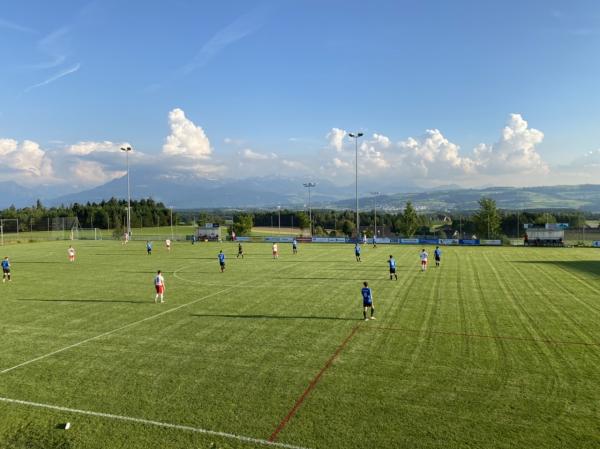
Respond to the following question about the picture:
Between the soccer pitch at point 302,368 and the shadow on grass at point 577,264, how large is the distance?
9.06 m

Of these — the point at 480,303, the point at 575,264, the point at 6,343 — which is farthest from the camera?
the point at 575,264

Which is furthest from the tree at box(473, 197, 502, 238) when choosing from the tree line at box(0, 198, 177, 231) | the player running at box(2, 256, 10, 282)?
the tree line at box(0, 198, 177, 231)

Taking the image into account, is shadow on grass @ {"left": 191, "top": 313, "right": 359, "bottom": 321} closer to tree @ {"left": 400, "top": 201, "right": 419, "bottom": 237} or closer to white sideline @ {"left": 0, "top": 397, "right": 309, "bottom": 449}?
white sideline @ {"left": 0, "top": 397, "right": 309, "bottom": 449}

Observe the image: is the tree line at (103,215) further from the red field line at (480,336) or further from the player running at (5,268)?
the red field line at (480,336)

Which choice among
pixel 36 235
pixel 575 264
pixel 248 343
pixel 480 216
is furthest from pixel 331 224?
pixel 248 343

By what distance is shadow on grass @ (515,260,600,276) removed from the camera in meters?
33.2

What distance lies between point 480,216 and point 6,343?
246 ft

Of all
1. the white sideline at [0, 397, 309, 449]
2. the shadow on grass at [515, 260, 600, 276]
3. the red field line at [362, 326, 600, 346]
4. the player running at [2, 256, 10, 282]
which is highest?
the player running at [2, 256, 10, 282]

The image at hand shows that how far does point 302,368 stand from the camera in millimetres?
12742

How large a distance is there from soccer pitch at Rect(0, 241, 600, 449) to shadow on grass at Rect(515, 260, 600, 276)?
9058 mm

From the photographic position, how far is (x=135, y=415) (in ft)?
33.0

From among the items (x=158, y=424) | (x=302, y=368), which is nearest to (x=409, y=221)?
(x=302, y=368)

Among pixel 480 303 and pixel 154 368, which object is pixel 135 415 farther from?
pixel 480 303

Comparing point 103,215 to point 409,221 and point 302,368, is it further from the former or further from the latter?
point 302,368
